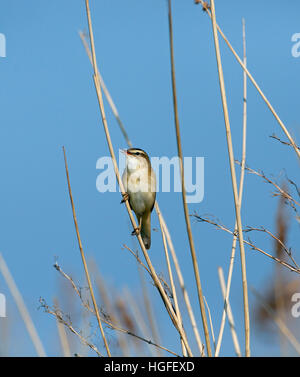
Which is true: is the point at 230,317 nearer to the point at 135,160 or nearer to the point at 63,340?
the point at 63,340

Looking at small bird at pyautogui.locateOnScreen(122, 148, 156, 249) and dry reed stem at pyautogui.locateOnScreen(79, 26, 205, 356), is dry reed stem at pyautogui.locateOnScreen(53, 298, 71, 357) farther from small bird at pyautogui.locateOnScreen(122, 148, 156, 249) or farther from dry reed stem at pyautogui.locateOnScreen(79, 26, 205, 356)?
small bird at pyautogui.locateOnScreen(122, 148, 156, 249)

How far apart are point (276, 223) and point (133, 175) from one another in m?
2.11

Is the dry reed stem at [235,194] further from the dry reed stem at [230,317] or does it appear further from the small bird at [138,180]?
the small bird at [138,180]

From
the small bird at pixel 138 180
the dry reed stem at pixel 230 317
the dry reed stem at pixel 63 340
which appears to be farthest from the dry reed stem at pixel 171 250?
the small bird at pixel 138 180

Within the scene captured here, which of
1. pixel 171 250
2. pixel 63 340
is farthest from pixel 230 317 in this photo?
pixel 63 340

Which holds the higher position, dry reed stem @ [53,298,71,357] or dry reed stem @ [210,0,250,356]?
dry reed stem @ [210,0,250,356]

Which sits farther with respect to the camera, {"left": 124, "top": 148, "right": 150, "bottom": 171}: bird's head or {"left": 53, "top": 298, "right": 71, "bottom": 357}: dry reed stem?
{"left": 124, "top": 148, "right": 150, "bottom": 171}: bird's head

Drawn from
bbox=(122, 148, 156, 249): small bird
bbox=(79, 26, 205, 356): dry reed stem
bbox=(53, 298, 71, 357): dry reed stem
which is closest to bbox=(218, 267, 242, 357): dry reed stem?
bbox=(79, 26, 205, 356): dry reed stem

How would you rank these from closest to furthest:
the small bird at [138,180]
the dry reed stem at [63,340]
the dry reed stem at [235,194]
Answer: the dry reed stem at [235,194] → the dry reed stem at [63,340] → the small bird at [138,180]

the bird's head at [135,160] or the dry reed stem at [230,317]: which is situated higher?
the bird's head at [135,160]

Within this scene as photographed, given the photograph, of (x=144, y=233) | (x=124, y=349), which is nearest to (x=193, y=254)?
(x=124, y=349)

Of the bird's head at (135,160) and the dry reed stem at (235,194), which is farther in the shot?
the bird's head at (135,160)

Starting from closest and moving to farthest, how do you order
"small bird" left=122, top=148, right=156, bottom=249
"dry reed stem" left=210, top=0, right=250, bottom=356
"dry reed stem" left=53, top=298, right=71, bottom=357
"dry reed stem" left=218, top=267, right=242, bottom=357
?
"dry reed stem" left=210, top=0, right=250, bottom=356, "dry reed stem" left=218, top=267, right=242, bottom=357, "dry reed stem" left=53, top=298, right=71, bottom=357, "small bird" left=122, top=148, right=156, bottom=249
